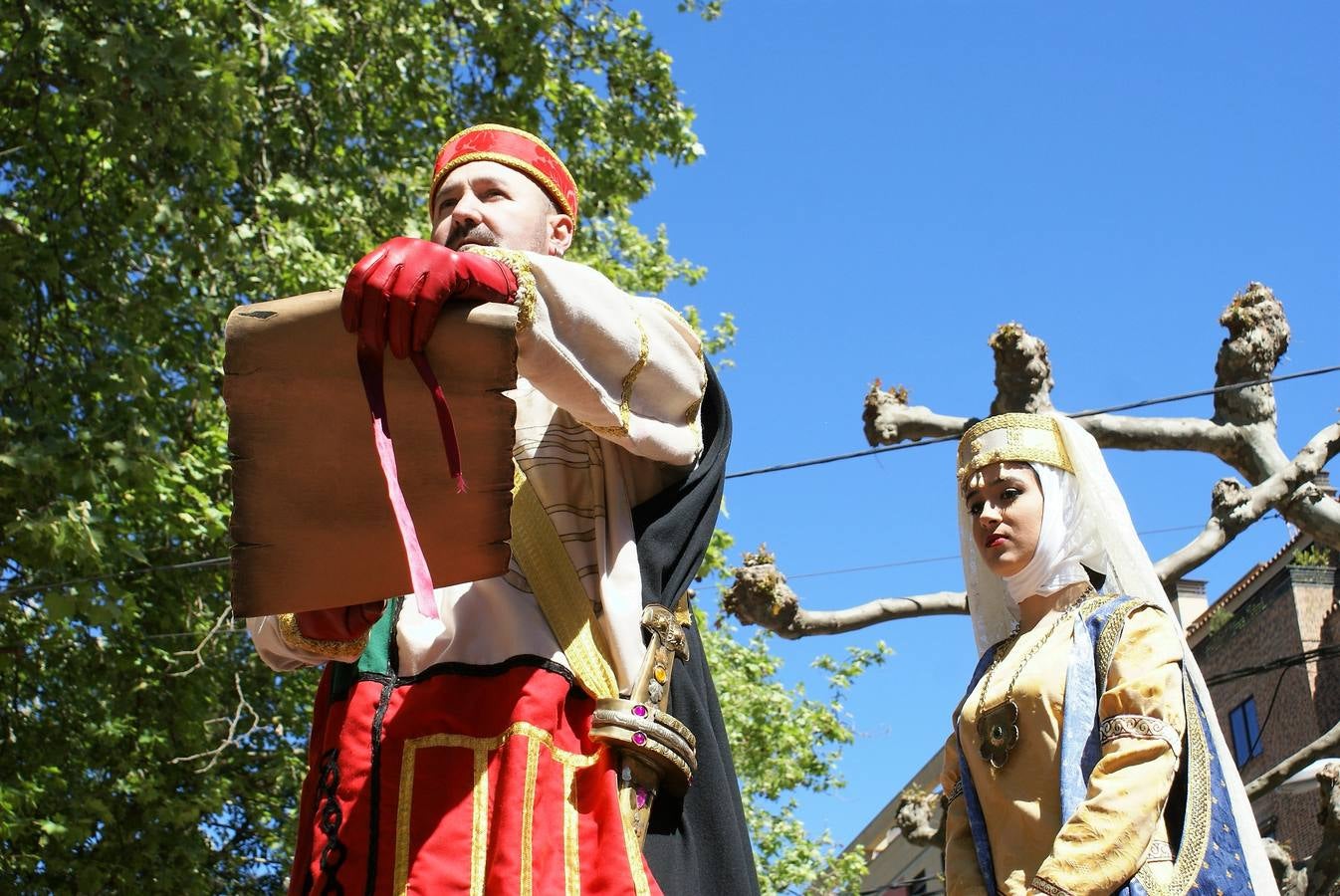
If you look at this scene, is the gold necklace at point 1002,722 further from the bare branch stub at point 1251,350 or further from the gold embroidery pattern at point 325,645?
the bare branch stub at point 1251,350

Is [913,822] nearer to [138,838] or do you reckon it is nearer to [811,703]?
[138,838]

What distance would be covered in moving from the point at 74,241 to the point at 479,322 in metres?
8.21

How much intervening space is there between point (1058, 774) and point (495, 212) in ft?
5.90

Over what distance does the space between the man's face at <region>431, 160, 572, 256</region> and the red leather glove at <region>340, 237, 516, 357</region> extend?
0.84 meters

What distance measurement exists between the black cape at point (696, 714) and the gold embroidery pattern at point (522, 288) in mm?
626

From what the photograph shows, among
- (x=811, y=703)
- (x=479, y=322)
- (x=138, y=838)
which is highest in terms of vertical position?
(x=811, y=703)

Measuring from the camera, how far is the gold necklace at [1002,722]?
383 centimetres

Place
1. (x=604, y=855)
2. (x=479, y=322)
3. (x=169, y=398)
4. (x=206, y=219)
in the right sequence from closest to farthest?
(x=479, y=322) < (x=604, y=855) < (x=206, y=219) < (x=169, y=398)

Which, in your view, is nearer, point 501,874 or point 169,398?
point 501,874

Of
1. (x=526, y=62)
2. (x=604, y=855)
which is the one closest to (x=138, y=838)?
(x=526, y=62)

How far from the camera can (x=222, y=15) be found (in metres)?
10.2

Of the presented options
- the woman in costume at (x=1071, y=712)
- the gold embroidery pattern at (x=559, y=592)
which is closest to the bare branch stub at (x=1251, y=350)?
the woman in costume at (x=1071, y=712)

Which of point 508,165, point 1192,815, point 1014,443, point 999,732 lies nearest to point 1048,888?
point 1192,815

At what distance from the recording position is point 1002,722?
153 inches
